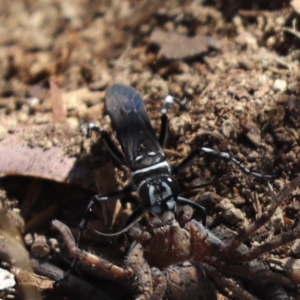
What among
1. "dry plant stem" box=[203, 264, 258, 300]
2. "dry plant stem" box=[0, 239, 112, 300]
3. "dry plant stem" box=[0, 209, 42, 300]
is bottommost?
"dry plant stem" box=[0, 239, 112, 300]

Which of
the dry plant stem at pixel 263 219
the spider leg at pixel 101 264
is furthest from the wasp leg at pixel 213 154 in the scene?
the spider leg at pixel 101 264

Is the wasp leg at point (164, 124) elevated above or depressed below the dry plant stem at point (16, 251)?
above

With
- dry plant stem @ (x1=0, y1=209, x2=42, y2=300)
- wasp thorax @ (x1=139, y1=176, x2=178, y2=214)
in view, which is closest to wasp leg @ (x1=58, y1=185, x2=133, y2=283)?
wasp thorax @ (x1=139, y1=176, x2=178, y2=214)

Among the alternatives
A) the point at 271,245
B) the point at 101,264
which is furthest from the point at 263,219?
the point at 101,264

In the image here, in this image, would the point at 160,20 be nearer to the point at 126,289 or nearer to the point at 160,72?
the point at 160,72

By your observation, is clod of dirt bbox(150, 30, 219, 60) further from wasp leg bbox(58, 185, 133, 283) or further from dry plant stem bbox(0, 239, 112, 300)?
dry plant stem bbox(0, 239, 112, 300)

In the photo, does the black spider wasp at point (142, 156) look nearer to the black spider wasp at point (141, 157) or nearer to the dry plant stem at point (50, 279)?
the black spider wasp at point (141, 157)

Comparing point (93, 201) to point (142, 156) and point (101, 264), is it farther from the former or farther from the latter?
point (101, 264)
